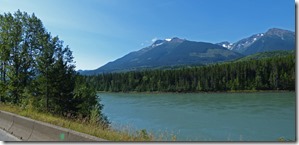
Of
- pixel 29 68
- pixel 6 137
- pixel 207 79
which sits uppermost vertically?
pixel 207 79

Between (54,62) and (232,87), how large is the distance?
77.7 meters

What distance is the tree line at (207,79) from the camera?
284 feet

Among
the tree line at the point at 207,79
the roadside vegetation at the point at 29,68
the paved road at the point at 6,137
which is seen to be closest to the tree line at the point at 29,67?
the roadside vegetation at the point at 29,68

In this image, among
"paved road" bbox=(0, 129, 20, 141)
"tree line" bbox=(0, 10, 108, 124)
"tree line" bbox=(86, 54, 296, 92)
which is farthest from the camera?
"tree line" bbox=(86, 54, 296, 92)

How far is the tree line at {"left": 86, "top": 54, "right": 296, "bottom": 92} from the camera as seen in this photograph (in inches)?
3406

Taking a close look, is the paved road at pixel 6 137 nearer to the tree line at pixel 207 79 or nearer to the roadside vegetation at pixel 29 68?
the roadside vegetation at pixel 29 68

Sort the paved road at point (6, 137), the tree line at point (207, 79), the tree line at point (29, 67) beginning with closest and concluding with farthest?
1. the paved road at point (6, 137)
2. the tree line at point (29, 67)
3. the tree line at point (207, 79)

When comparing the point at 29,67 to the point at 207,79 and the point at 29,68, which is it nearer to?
the point at 29,68

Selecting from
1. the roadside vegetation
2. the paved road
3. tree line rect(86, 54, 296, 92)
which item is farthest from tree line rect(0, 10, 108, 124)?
tree line rect(86, 54, 296, 92)

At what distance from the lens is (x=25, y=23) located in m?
19.7

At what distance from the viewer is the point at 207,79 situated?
103 m

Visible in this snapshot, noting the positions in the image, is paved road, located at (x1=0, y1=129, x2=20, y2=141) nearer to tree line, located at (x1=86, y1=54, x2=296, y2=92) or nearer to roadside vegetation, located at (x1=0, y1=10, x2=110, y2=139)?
roadside vegetation, located at (x1=0, y1=10, x2=110, y2=139)

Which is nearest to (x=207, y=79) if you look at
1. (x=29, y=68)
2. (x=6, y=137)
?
(x=29, y=68)

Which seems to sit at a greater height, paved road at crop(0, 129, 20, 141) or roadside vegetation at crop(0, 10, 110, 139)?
roadside vegetation at crop(0, 10, 110, 139)
